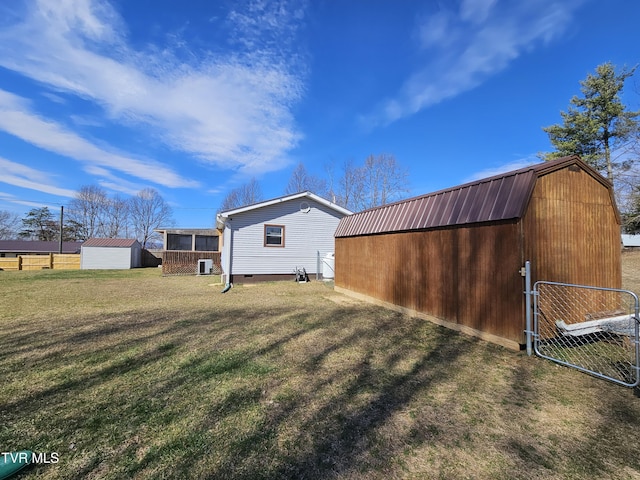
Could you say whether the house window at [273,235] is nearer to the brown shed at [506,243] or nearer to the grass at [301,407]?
the brown shed at [506,243]

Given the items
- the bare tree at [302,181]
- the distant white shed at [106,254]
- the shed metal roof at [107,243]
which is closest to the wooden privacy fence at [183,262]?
the distant white shed at [106,254]

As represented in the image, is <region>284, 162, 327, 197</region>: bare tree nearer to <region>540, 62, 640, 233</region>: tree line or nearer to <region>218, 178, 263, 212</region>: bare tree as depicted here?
<region>218, 178, 263, 212</region>: bare tree

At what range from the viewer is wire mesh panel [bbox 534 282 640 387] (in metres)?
3.84

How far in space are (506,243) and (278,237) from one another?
10.0 metres

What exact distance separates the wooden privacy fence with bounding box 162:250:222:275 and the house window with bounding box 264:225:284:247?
7177mm

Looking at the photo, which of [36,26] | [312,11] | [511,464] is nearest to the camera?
[511,464]

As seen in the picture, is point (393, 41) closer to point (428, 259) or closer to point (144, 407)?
point (428, 259)

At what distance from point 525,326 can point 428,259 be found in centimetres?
220

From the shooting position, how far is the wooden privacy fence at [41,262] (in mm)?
22325

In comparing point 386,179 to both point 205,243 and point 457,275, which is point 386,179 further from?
point 457,275

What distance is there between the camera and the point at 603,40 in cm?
872

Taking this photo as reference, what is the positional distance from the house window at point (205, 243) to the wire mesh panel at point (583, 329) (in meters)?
23.0

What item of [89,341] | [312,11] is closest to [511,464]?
[89,341]

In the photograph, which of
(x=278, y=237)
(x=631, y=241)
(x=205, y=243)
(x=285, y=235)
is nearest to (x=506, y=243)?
(x=285, y=235)
